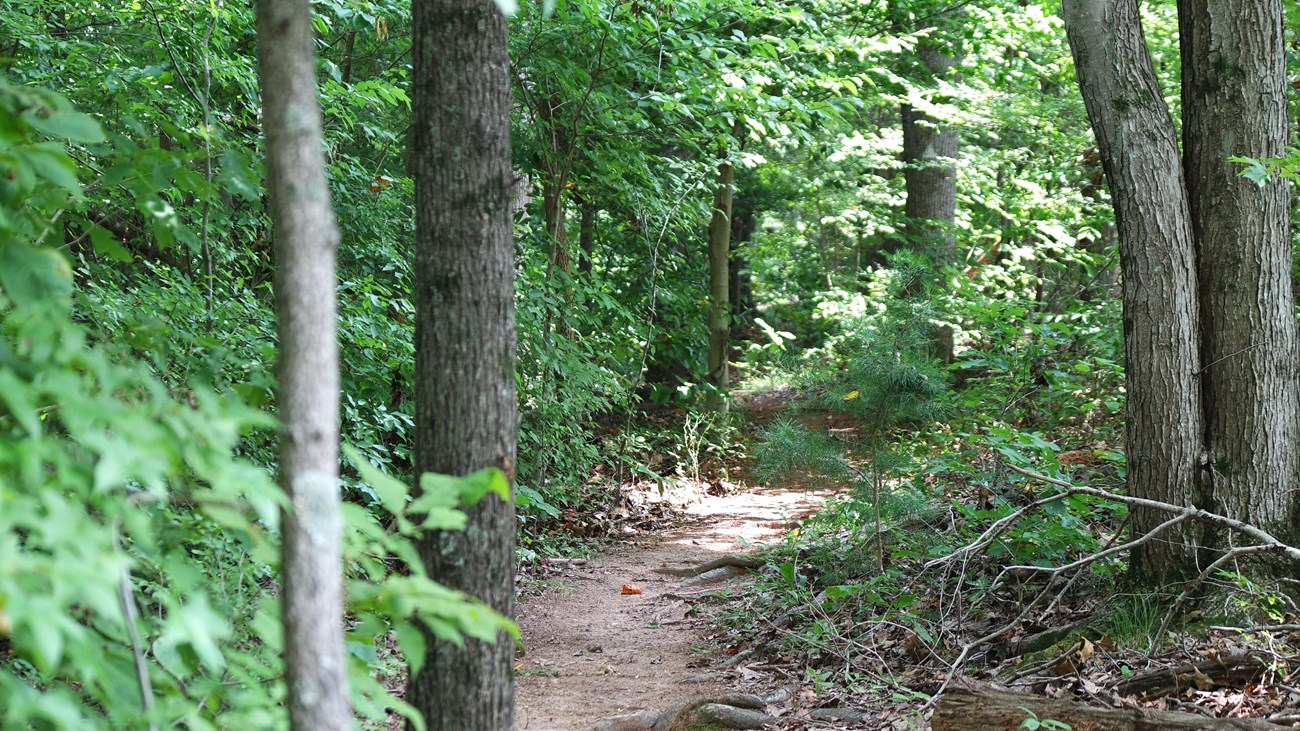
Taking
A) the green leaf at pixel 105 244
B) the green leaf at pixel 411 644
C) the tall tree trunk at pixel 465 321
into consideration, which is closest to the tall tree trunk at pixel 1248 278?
the tall tree trunk at pixel 465 321

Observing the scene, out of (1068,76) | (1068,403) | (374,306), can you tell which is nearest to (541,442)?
(374,306)

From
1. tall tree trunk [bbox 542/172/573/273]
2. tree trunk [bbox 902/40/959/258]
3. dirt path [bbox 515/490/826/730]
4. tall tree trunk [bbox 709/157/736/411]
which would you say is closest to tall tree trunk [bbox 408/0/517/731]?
dirt path [bbox 515/490/826/730]

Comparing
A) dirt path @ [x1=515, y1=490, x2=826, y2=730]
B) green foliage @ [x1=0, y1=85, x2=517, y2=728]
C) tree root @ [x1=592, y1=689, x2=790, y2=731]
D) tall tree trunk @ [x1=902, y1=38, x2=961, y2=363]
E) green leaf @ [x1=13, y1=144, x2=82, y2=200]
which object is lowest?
dirt path @ [x1=515, y1=490, x2=826, y2=730]

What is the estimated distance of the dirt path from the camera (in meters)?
5.30

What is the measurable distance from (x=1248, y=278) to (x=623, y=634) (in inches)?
173

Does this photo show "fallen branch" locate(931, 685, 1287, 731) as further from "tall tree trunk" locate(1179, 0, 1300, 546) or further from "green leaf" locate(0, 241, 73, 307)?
"green leaf" locate(0, 241, 73, 307)

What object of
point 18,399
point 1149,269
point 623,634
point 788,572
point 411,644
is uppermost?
point 1149,269

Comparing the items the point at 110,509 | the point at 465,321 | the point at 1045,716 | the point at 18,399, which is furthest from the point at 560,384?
the point at 18,399

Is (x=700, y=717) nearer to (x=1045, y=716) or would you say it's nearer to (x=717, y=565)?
(x=1045, y=716)

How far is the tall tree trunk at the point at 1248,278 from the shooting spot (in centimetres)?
472

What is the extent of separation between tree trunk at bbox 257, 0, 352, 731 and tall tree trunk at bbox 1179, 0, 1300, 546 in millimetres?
4486

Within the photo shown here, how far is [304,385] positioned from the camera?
183 centimetres

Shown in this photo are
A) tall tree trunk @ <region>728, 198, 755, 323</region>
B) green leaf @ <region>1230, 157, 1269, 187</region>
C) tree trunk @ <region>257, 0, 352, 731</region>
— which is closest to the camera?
tree trunk @ <region>257, 0, 352, 731</region>

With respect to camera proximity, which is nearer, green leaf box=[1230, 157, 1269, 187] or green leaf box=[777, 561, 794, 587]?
green leaf box=[1230, 157, 1269, 187]
